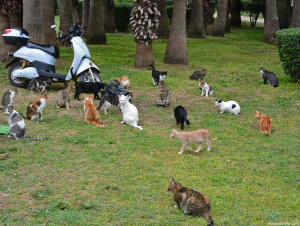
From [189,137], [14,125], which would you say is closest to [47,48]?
[14,125]

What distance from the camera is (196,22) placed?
1065 inches

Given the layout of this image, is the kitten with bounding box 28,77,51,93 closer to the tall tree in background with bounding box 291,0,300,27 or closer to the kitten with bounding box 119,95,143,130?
the kitten with bounding box 119,95,143,130

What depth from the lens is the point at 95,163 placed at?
6938mm

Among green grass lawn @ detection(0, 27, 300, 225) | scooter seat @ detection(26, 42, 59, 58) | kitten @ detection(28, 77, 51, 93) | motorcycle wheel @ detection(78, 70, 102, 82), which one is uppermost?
scooter seat @ detection(26, 42, 59, 58)

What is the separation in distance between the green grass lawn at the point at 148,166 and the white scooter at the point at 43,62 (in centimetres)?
54

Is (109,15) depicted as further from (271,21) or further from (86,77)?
(86,77)

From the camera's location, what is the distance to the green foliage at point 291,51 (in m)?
14.1

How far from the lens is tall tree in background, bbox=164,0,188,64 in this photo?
17234 mm

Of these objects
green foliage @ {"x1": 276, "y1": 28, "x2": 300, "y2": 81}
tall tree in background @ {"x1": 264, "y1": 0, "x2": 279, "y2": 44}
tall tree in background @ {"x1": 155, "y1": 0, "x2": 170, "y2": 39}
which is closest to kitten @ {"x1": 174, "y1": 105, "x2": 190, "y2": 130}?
green foliage @ {"x1": 276, "y1": 28, "x2": 300, "y2": 81}

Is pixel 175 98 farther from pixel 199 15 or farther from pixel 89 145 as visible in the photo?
pixel 199 15

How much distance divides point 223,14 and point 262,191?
2375 centimetres

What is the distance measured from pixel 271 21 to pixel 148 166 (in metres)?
21.9

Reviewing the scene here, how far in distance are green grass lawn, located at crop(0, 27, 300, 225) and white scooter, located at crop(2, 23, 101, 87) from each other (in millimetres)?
542

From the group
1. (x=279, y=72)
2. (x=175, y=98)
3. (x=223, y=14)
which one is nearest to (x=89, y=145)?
(x=175, y=98)
